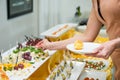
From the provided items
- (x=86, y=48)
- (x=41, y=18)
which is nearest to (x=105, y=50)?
(x=86, y=48)

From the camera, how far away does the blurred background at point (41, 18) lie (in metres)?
3.02

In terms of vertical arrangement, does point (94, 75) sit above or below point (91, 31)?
below

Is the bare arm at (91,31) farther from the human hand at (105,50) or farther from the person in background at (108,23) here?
the human hand at (105,50)

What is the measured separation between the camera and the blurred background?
3019 millimetres

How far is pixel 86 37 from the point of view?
4.65ft

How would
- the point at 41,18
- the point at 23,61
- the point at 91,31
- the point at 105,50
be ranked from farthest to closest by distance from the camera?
the point at 41,18 < the point at 23,61 < the point at 91,31 < the point at 105,50

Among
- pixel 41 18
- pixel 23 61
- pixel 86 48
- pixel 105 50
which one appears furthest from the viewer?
pixel 41 18

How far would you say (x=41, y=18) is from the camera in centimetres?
383

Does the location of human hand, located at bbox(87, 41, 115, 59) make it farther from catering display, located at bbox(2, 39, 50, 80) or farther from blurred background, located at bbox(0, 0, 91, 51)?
blurred background, located at bbox(0, 0, 91, 51)

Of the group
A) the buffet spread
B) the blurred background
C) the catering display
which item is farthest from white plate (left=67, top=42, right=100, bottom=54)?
the blurred background

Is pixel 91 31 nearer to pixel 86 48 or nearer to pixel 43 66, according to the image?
pixel 86 48

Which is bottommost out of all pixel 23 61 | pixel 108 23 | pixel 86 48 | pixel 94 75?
pixel 94 75

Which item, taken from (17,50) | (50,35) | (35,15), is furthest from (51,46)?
(35,15)

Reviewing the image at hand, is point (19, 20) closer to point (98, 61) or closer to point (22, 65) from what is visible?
point (98, 61)
